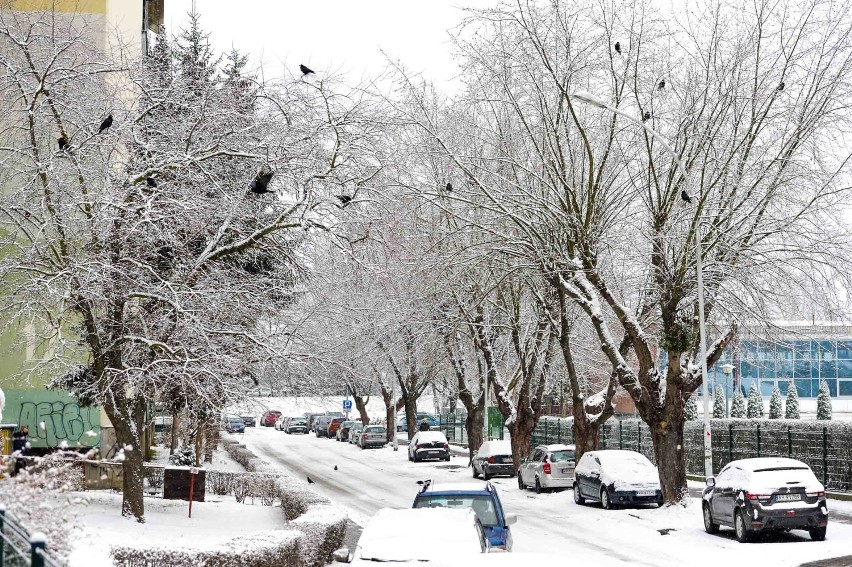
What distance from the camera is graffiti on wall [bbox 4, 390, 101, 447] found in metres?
29.0

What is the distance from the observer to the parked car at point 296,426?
85525 mm

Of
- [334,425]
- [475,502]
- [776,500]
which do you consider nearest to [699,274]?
[776,500]

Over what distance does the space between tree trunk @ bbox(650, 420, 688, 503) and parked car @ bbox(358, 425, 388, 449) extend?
3801 cm

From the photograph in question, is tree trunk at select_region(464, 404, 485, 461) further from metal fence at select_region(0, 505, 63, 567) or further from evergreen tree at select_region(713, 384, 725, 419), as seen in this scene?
metal fence at select_region(0, 505, 63, 567)

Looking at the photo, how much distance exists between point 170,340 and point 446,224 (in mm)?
12510

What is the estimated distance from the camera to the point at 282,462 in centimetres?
4831

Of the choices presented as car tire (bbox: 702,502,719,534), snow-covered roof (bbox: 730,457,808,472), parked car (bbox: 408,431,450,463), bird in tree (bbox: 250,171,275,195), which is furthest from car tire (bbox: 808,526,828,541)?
parked car (bbox: 408,431,450,463)

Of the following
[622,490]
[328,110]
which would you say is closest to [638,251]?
[622,490]

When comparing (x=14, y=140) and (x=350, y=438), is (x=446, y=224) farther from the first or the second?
(x=350, y=438)

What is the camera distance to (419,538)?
10812mm

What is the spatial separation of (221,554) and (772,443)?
2261 cm

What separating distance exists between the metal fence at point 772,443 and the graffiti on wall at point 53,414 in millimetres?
19317

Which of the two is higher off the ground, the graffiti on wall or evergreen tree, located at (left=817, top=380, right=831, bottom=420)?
evergreen tree, located at (left=817, top=380, right=831, bottom=420)

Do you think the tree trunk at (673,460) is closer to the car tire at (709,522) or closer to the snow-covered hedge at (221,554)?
the car tire at (709,522)
